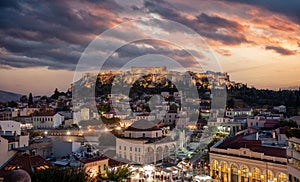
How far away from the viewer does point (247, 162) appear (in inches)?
615

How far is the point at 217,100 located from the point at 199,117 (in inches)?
646

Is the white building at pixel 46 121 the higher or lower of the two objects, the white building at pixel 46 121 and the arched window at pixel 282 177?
the higher

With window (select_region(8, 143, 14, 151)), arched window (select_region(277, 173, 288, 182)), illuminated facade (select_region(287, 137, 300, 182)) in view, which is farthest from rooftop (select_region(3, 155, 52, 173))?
arched window (select_region(277, 173, 288, 182))

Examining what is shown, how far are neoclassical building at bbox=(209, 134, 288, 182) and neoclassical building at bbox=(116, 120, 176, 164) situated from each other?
5506mm

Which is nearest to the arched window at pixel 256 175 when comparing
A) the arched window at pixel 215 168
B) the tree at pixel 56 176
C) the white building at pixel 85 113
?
the arched window at pixel 215 168

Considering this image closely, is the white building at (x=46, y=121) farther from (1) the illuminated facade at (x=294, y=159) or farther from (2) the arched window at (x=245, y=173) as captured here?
(1) the illuminated facade at (x=294, y=159)

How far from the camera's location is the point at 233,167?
16406 millimetres

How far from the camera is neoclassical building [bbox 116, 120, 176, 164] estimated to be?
2225cm

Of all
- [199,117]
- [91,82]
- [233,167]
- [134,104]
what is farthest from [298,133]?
[91,82]

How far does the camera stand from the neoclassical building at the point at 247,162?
47.1 feet

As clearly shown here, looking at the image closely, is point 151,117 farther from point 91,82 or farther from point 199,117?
point 91,82

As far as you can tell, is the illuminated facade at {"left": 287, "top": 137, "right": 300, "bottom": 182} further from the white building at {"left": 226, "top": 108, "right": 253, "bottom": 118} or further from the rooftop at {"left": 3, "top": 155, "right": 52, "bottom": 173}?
the white building at {"left": 226, "top": 108, "right": 253, "bottom": 118}

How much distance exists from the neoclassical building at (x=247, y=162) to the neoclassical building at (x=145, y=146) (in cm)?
551

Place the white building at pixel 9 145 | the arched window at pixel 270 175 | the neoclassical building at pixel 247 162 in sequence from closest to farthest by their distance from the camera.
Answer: the neoclassical building at pixel 247 162 < the arched window at pixel 270 175 < the white building at pixel 9 145
